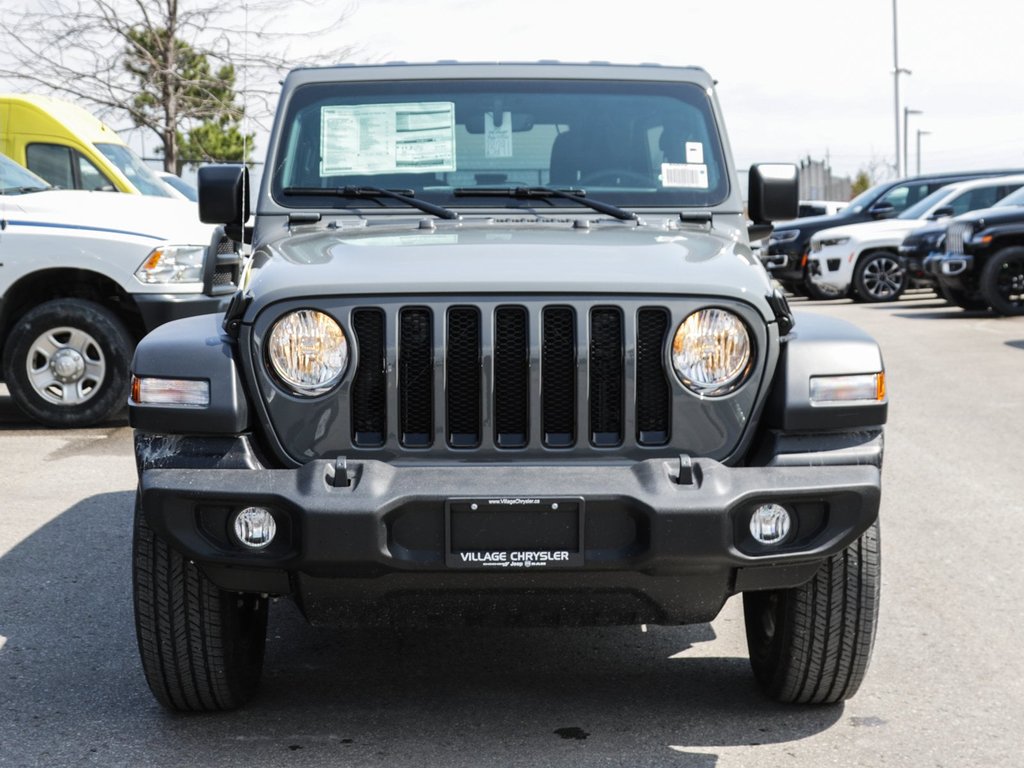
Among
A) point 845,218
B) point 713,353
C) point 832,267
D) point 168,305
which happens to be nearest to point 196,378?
point 713,353

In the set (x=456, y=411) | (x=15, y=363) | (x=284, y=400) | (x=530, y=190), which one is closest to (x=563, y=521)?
(x=456, y=411)

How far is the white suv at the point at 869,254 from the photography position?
2209 cm

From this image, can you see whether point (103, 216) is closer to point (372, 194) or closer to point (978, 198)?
point (372, 194)

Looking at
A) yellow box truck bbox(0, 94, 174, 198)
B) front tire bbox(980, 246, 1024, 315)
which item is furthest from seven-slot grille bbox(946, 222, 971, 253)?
yellow box truck bbox(0, 94, 174, 198)

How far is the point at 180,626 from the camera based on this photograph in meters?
4.13

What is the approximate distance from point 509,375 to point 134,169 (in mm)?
12189

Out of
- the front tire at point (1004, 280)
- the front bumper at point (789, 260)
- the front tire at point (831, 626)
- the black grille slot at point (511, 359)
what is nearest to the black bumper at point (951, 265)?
the front tire at point (1004, 280)

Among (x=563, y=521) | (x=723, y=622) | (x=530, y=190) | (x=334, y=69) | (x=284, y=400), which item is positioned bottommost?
(x=723, y=622)

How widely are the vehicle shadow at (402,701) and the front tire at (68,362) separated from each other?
14.9 feet

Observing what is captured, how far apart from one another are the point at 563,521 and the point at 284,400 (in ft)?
2.55

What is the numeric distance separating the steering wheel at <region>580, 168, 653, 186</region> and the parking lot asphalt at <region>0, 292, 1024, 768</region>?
1.51 metres

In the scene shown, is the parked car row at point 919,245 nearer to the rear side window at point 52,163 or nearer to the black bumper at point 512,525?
the rear side window at point 52,163

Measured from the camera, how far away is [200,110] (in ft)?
84.3

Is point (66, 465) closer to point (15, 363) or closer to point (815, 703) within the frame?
point (15, 363)
